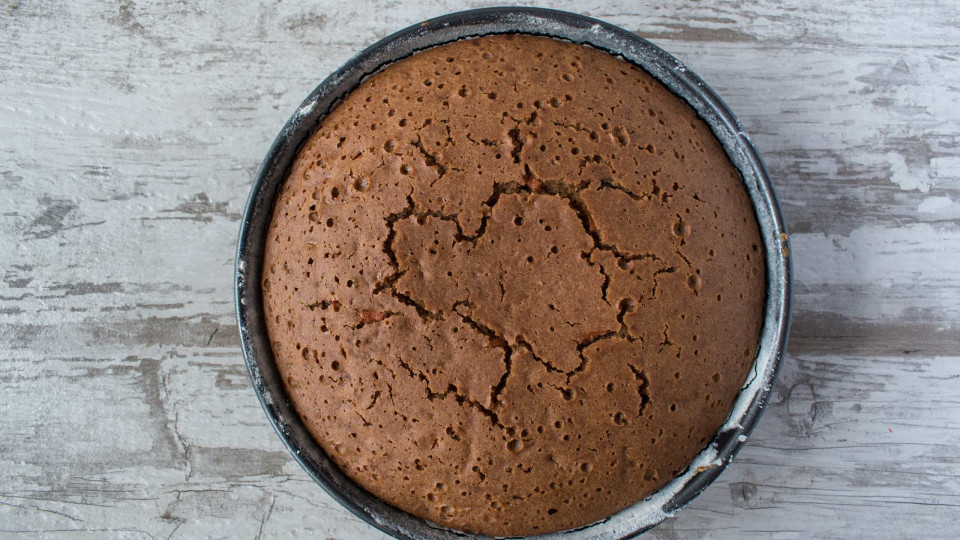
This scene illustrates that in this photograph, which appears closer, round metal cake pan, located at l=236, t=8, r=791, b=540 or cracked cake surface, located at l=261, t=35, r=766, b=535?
Answer: cracked cake surface, located at l=261, t=35, r=766, b=535

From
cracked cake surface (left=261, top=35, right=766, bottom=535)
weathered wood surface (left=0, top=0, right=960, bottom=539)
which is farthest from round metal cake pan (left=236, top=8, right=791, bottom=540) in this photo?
weathered wood surface (left=0, top=0, right=960, bottom=539)

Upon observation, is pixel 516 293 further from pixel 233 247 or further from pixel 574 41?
pixel 233 247

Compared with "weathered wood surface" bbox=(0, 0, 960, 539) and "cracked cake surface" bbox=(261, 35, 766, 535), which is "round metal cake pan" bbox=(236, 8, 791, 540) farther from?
"weathered wood surface" bbox=(0, 0, 960, 539)

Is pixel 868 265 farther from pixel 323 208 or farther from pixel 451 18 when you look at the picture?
pixel 323 208

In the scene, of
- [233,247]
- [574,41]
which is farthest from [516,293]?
[233,247]

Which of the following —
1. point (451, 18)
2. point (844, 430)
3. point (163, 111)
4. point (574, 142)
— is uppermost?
point (451, 18)

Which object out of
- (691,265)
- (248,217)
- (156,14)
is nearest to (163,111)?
(156,14)
